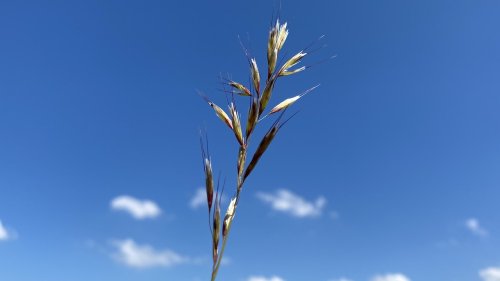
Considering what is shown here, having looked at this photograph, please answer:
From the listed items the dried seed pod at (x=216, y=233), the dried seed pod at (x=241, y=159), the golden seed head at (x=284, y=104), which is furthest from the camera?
the golden seed head at (x=284, y=104)

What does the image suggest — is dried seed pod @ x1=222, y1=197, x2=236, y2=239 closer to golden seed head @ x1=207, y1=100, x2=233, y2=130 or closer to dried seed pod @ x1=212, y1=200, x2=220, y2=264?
dried seed pod @ x1=212, y1=200, x2=220, y2=264

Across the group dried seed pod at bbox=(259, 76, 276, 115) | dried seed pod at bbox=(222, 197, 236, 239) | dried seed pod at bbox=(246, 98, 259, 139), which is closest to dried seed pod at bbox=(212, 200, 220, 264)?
dried seed pod at bbox=(222, 197, 236, 239)

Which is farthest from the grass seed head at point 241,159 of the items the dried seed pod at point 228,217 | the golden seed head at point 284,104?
the golden seed head at point 284,104

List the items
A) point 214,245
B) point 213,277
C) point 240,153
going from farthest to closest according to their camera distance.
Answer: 1. point 240,153
2. point 214,245
3. point 213,277

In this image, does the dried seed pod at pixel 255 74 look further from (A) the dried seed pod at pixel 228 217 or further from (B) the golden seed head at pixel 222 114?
(A) the dried seed pod at pixel 228 217

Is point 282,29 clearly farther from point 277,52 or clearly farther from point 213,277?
point 213,277

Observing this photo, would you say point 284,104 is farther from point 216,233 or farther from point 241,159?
point 216,233

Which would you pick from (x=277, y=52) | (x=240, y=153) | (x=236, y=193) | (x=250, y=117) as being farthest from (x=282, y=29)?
(x=236, y=193)

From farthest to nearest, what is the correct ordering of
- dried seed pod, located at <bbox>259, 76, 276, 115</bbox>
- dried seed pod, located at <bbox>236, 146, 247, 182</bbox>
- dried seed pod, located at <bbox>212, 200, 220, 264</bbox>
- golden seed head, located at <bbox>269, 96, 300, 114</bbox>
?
1. golden seed head, located at <bbox>269, 96, 300, 114</bbox>
2. dried seed pod, located at <bbox>259, 76, 276, 115</bbox>
3. dried seed pod, located at <bbox>236, 146, 247, 182</bbox>
4. dried seed pod, located at <bbox>212, 200, 220, 264</bbox>
